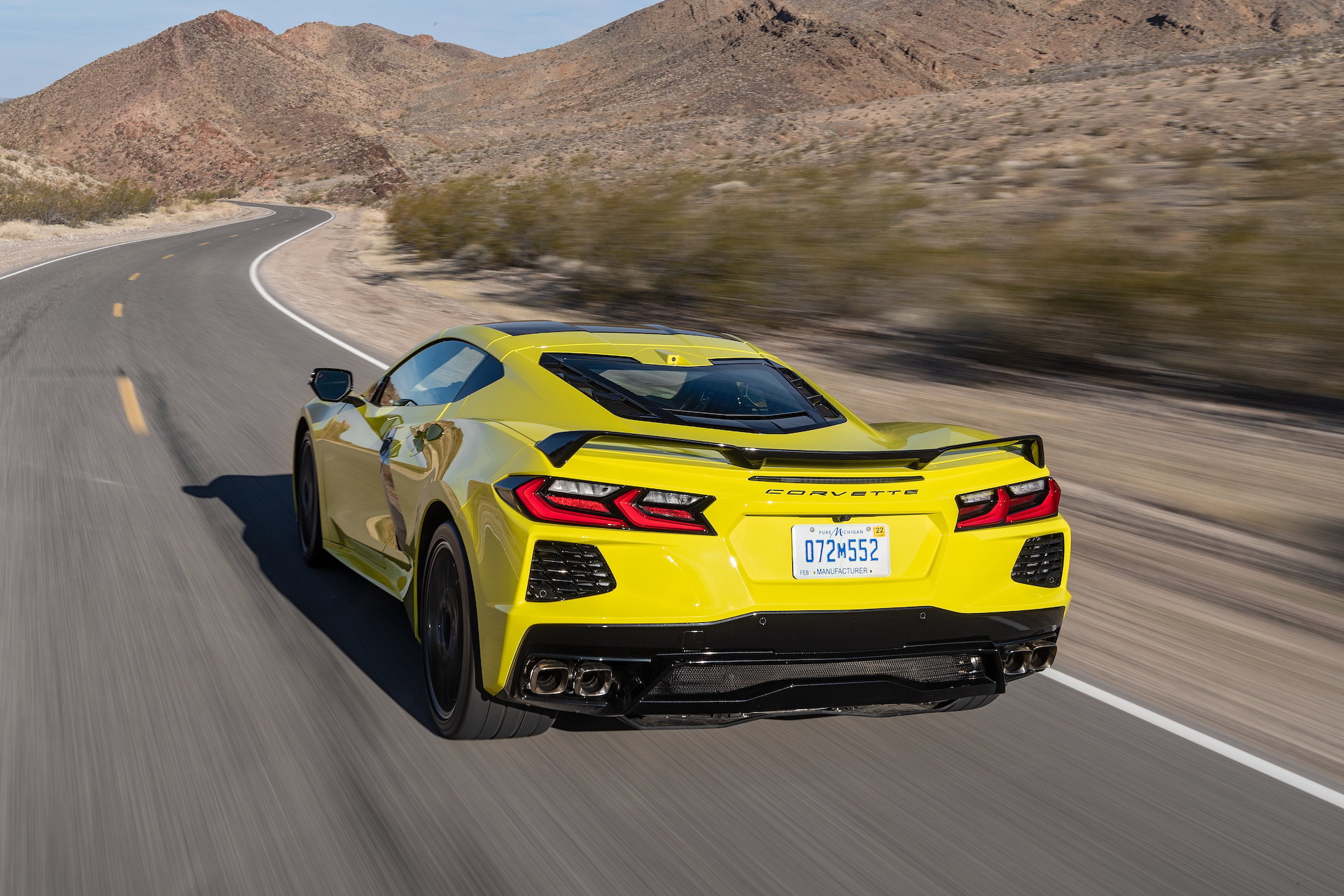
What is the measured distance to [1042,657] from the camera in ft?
13.8

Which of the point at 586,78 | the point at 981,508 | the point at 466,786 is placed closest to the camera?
the point at 466,786

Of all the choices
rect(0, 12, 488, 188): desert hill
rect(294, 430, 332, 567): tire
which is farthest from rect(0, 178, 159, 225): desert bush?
rect(294, 430, 332, 567): tire

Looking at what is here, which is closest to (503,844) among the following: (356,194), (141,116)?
(356,194)

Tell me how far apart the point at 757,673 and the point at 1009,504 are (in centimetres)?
102

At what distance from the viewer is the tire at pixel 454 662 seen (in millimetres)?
3945

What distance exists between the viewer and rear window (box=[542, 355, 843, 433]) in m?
4.45

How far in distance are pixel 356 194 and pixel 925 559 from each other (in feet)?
281

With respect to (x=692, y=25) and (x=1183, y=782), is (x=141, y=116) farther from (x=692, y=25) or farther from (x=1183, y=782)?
(x=1183, y=782)

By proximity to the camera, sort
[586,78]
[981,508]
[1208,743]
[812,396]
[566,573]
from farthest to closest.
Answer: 1. [586,78]
2. [812,396]
3. [1208,743]
4. [981,508]
5. [566,573]

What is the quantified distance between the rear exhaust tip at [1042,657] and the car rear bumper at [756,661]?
0.36 metres

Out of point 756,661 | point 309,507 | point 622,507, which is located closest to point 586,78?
point 309,507

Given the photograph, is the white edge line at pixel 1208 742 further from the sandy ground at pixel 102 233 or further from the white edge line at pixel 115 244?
the sandy ground at pixel 102 233

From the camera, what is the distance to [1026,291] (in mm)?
13172

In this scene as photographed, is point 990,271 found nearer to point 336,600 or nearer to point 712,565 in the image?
point 336,600
